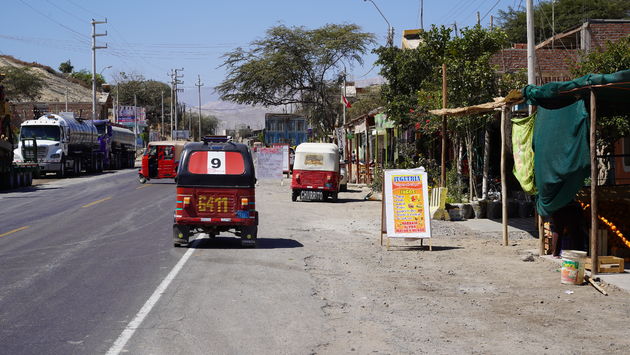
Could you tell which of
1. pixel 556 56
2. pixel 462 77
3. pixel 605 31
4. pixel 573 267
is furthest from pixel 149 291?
pixel 556 56

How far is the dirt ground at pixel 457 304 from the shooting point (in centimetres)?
787

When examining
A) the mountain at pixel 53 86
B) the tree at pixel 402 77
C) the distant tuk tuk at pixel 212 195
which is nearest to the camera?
the distant tuk tuk at pixel 212 195

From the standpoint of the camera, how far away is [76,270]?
12234mm

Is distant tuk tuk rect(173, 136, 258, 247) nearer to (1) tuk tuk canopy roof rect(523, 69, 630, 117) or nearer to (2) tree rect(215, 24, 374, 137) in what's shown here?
(1) tuk tuk canopy roof rect(523, 69, 630, 117)

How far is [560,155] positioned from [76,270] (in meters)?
8.31

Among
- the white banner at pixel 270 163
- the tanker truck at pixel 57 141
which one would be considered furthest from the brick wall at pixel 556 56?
the tanker truck at pixel 57 141

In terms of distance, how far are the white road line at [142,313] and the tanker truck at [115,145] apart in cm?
4859

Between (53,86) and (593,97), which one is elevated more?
(53,86)

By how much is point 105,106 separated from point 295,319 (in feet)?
317

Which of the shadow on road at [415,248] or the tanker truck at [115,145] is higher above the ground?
the tanker truck at [115,145]

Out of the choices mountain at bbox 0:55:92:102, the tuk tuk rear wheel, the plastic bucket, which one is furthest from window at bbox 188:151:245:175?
mountain at bbox 0:55:92:102

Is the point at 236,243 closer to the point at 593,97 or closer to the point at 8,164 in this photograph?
the point at 593,97

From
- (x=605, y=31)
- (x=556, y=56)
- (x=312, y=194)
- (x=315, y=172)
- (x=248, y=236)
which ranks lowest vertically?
(x=248, y=236)

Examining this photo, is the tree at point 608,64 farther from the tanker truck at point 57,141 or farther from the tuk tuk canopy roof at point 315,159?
the tanker truck at point 57,141
